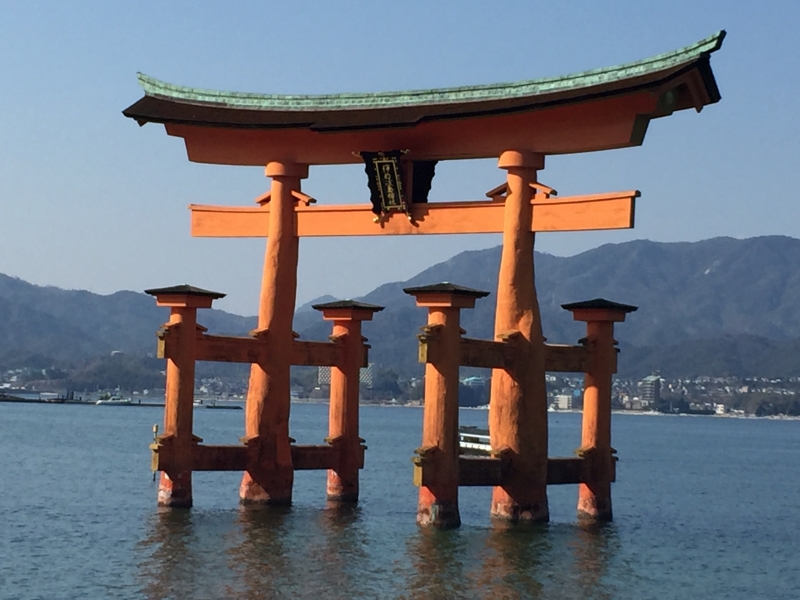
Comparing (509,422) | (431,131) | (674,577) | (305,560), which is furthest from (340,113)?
(674,577)

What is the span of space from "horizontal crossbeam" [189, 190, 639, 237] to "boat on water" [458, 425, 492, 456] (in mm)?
16950

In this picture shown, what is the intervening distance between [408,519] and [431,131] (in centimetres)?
855

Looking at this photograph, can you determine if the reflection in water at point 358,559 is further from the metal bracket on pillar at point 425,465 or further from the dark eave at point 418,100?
the dark eave at point 418,100

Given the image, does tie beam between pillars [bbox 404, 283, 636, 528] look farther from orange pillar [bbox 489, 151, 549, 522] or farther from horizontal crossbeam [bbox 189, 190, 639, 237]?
horizontal crossbeam [bbox 189, 190, 639, 237]

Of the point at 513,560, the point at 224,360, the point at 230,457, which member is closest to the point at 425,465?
the point at 513,560

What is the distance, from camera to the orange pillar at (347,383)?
29.5 metres

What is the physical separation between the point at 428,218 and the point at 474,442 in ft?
84.7

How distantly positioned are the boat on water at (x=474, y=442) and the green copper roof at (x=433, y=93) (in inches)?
710

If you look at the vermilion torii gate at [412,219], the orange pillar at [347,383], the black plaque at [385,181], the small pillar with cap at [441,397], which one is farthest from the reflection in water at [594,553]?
the black plaque at [385,181]

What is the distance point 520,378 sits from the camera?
84.7 feet

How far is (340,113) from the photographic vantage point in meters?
28.0

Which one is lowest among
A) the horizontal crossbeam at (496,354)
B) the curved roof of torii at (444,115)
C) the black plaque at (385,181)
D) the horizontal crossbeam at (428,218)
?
the horizontal crossbeam at (496,354)

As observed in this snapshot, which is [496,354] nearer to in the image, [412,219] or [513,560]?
[412,219]

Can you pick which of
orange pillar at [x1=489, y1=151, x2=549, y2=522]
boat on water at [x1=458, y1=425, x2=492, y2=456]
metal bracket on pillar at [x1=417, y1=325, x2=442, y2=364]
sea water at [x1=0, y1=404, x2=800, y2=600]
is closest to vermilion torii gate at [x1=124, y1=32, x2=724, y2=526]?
orange pillar at [x1=489, y1=151, x2=549, y2=522]
